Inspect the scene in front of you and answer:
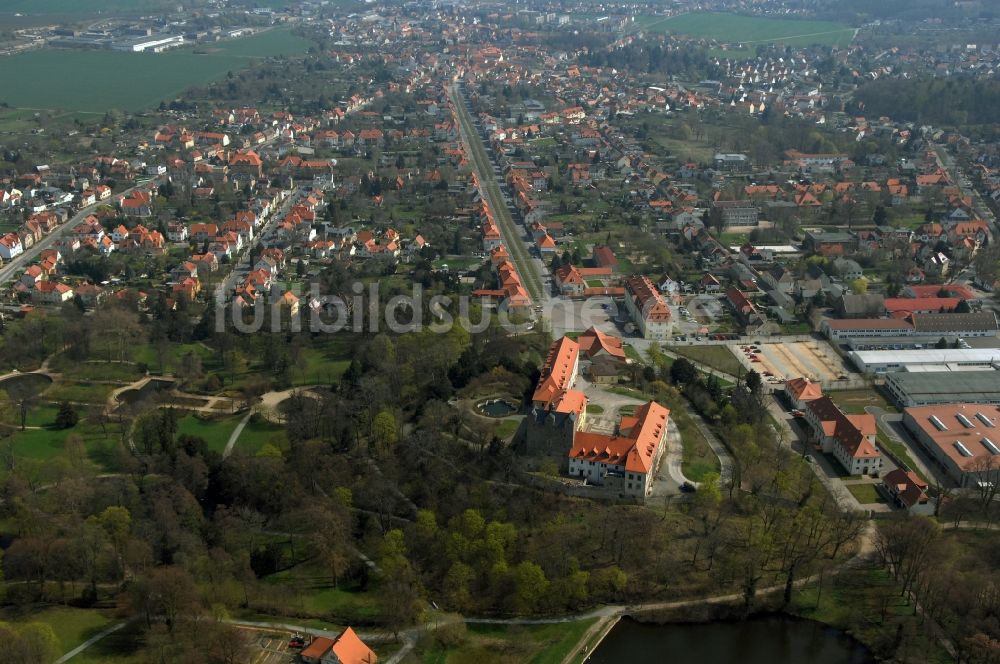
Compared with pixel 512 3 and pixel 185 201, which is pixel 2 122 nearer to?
pixel 185 201

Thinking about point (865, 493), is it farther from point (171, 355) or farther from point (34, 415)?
point (34, 415)

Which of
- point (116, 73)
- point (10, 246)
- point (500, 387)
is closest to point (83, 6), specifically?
point (116, 73)

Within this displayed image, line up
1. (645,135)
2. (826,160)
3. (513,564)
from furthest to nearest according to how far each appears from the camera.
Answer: (645,135) → (826,160) → (513,564)

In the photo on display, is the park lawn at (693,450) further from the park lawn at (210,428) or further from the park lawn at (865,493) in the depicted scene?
the park lawn at (210,428)

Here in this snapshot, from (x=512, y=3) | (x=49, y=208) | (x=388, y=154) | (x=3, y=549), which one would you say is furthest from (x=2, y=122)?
(x=512, y=3)

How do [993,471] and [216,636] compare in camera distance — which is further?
[993,471]

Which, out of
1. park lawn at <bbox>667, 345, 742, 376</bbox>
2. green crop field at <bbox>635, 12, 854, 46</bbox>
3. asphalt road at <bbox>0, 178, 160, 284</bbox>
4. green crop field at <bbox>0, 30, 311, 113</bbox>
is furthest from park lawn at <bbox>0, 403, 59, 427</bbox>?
green crop field at <bbox>635, 12, 854, 46</bbox>
